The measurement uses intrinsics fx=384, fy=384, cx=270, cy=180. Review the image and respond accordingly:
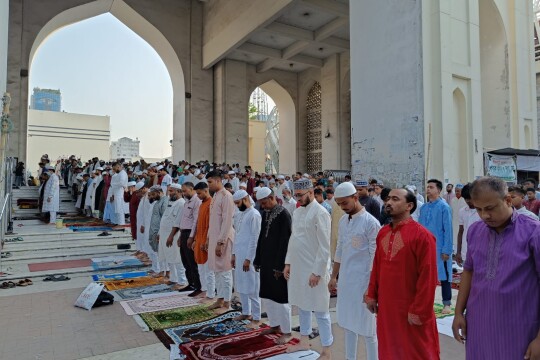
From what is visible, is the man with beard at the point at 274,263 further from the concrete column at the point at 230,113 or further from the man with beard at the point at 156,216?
the concrete column at the point at 230,113

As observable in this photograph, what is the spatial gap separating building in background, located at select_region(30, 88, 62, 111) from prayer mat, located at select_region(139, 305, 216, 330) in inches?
2317

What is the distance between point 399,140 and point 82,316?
731cm

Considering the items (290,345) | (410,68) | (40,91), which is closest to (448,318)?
(290,345)

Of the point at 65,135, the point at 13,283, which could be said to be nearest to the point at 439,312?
the point at 13,283

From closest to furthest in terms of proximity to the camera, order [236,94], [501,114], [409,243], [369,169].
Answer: [409,243] → [369,169] → [501,114] → [236,94]

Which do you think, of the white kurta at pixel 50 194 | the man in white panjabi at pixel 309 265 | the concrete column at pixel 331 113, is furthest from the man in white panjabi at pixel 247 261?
the concrete column at pixel 331 113

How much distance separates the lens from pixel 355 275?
2949 millimetres

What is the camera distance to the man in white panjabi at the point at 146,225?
6.95 meters

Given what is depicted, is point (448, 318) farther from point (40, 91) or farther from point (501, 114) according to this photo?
point (40, 91)

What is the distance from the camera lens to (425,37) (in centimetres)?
898

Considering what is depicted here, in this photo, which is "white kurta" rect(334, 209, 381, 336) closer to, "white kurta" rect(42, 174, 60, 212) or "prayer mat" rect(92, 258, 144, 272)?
"prayer mat" rect(92, 258, 144, 272)

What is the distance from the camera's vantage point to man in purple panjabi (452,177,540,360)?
1740mm

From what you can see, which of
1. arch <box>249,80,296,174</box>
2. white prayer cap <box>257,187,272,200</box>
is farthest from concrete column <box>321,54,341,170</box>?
white prayer cap <box>257,187,272,200</box>

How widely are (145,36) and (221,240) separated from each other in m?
16.3
